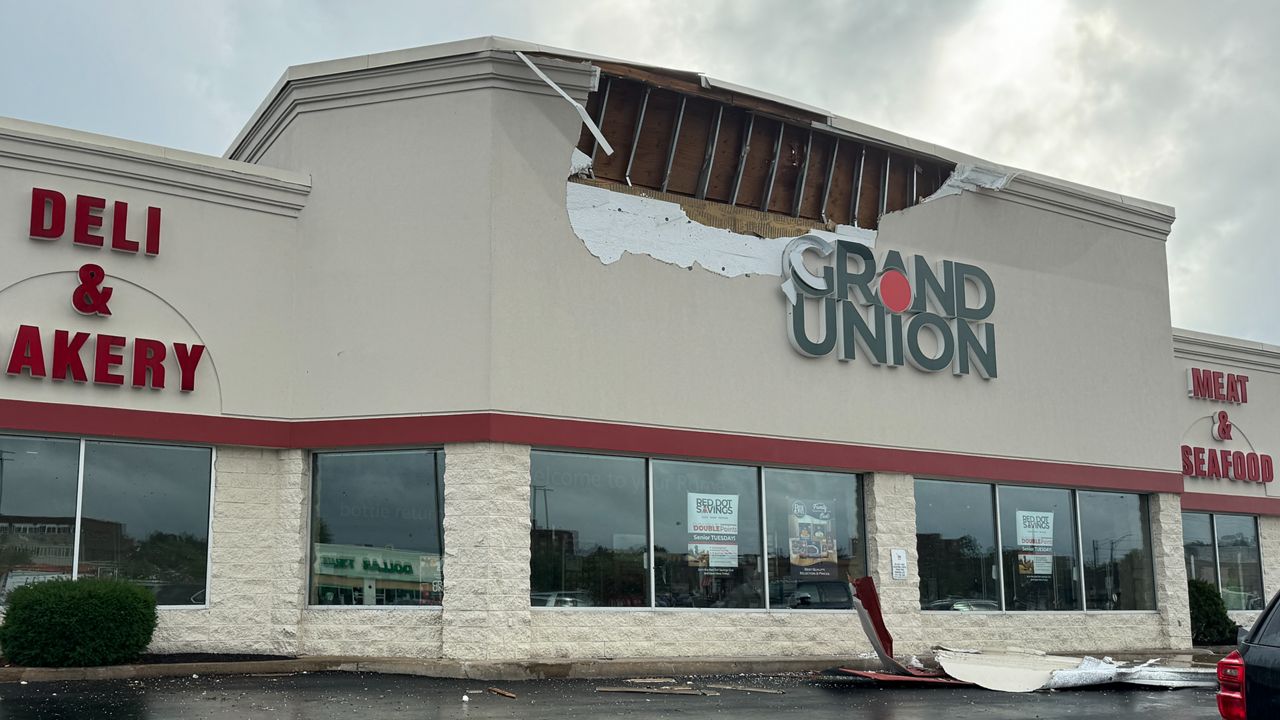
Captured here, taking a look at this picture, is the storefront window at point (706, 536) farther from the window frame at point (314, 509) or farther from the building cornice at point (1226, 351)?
the building cornice at point (1226, 351)

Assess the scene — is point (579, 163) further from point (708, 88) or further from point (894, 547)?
point (894, 547)

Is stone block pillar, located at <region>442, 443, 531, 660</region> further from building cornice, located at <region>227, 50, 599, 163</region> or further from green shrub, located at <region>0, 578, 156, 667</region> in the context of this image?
building cornice, located at <region>227, 50, 599, 163</region>

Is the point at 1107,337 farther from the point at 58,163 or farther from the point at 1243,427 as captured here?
the point at 58,163

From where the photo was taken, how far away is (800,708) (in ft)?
46.1

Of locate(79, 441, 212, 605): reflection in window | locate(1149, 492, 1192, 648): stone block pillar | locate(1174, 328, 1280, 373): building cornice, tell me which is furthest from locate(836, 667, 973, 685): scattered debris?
locate(1174, 328, 1280, 373): building cornice

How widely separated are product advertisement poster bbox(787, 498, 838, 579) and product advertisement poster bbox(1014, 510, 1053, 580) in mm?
4228

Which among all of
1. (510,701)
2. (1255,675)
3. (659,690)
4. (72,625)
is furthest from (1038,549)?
(72,625)

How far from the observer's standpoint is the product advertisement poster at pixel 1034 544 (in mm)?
22719

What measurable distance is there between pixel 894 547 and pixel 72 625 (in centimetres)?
1272

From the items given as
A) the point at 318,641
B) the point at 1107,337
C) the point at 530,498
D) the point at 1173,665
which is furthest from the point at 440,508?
A: the point at 1107,337

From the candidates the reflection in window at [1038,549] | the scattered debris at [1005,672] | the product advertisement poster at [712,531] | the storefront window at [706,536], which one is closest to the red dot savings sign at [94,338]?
the storefront window at [706,536]

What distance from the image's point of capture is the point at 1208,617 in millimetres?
25328

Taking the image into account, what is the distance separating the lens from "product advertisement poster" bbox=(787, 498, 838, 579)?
20.3m

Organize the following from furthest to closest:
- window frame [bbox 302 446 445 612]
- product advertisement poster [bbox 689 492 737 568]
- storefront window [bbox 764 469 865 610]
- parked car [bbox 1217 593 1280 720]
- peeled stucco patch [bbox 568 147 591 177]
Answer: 1. storefront window [bbox 764 469 865 610]
2. product advertisement poster [bbox 689 492 737 568]
3. peeled stucco patch [bbox 568 147 591 177]
4. window frame [bbox 302 446 445 612]
5. parked car [bbox 1217 593 1280 720]
